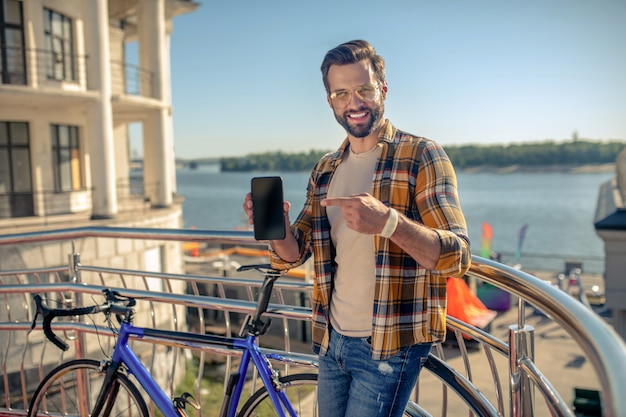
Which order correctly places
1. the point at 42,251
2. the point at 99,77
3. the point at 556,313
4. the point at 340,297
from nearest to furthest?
the point at 556,313, the point at 340,297, the point at 42,251, the point at 99,77

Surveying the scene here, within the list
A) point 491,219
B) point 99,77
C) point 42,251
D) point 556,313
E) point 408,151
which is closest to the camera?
point 556,313

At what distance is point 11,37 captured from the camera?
16859mm

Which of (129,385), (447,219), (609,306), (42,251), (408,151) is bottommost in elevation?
(609,306)

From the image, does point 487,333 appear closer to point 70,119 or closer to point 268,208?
point 268,208

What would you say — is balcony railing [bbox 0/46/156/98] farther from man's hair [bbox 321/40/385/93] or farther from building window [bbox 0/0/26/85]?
man's hair [bbox 321/40/385/93]

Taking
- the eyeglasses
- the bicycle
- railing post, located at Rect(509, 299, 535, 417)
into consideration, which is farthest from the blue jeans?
the eyeglasses

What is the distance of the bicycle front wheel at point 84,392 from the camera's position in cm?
317

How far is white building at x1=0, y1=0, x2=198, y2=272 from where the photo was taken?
16594 millimetres

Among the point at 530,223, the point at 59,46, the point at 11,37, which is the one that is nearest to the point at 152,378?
the point at 11,37

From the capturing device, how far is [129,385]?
3145 mm

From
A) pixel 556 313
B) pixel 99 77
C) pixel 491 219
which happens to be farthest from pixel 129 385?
pixel 491 219

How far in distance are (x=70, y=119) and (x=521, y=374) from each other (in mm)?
19534

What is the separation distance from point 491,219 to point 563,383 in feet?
279

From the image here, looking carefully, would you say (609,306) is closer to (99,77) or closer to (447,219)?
(447,219)
